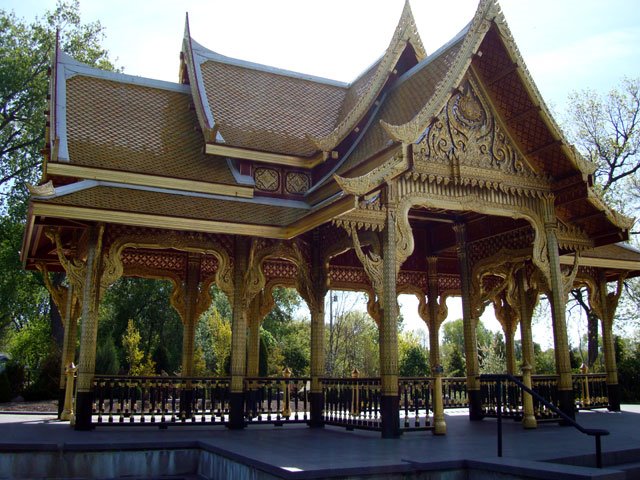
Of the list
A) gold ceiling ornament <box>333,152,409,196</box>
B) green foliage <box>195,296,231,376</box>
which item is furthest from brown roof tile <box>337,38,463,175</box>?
green foliage <box>195,296,231,376</box>

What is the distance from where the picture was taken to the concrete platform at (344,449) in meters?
5.58

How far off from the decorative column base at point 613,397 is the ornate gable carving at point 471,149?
628 centimetres

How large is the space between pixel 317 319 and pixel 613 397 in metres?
7.58

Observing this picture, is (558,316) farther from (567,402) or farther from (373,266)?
(373,266)

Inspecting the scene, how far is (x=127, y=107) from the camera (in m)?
12.7

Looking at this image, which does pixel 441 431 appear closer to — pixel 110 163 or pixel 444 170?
pixel 444 170

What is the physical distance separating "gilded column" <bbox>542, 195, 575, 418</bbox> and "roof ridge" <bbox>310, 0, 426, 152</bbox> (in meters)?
3.80

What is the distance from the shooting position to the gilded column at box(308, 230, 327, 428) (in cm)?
1110

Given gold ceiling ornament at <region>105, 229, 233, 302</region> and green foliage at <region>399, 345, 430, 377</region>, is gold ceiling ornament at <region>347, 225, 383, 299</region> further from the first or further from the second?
green foliage at <region>399, 345, 430, 377</region>

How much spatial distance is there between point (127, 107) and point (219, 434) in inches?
288

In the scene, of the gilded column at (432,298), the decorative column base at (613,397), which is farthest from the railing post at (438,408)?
the decorative column base at (613,397)

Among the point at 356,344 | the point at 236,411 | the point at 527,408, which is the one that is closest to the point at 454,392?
the point at 527,408

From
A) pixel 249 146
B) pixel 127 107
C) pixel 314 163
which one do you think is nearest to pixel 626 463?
pixel 314 163

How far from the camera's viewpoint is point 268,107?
13.7 meters
